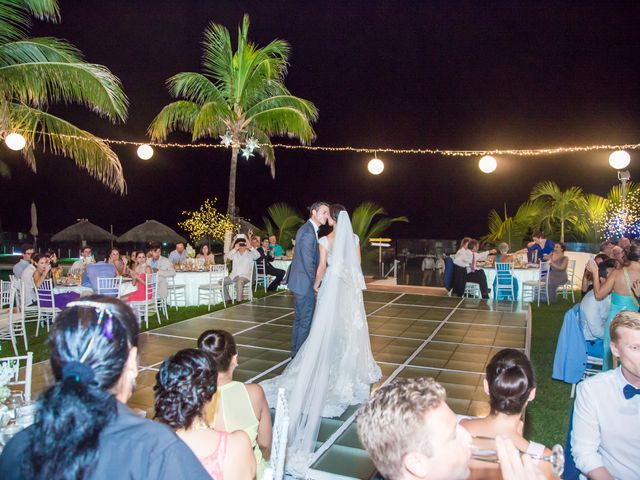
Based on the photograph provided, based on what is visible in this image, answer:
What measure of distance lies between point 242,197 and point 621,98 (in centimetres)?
1346

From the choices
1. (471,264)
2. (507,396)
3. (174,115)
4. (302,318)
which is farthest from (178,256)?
(507,396)

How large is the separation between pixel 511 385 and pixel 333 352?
2.51m

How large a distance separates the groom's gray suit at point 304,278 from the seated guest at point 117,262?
5.31m

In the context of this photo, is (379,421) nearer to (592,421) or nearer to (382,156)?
(592,421)

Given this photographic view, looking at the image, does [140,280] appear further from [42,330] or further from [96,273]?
[42,330]

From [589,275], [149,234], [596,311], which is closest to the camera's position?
[596,311]

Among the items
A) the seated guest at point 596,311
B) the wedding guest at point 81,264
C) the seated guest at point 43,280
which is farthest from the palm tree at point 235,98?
the seated guest at point 596,311

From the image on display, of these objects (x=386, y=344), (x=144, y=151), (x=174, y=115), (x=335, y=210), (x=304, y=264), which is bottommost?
(x=386, y=344)

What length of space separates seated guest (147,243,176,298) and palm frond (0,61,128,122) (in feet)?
10.2

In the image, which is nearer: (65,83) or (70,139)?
(65,83)

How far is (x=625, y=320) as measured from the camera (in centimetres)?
245

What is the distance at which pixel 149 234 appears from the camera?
56.7 ft

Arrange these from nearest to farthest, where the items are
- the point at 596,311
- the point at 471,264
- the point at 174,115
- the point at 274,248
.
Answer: the point at 596,311 → the point at 471,264 → the point at 174,115 → the point at 274,248

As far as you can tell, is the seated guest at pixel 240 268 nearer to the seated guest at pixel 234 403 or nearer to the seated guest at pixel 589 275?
the seated guest at pixel 589 275
